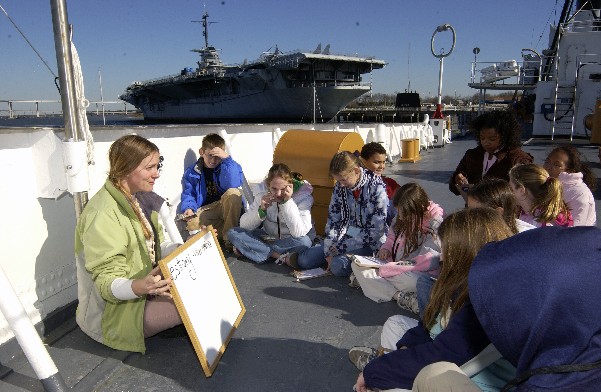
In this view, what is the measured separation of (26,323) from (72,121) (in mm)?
1468

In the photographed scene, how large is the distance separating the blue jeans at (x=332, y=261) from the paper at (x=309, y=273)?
0.09m

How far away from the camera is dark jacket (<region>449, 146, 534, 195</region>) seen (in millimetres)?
4266

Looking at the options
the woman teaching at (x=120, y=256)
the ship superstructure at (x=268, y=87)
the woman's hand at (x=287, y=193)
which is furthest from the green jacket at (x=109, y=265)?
the ship superstructure at (x=268, y=87)

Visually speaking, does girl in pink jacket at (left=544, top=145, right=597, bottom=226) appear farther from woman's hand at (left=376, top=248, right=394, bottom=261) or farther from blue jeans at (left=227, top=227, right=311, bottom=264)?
blue jeans at (left=227, top=227, right=311, bottom=264)

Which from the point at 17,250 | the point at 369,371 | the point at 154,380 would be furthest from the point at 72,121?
the point at 369,371

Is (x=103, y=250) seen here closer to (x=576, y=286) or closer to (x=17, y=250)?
(x=17, y=250)

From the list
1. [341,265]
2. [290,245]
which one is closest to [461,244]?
[341,265]

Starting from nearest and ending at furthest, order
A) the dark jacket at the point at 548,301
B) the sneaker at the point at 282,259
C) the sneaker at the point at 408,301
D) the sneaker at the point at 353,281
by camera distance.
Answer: the dark jacket at the point at 548,301
the sneaker at the point at 408,301
the sneaker at the point at 353,281
the sneaker at the point at 282,259

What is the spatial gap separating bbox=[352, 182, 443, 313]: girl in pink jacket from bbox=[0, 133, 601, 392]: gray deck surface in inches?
5.4

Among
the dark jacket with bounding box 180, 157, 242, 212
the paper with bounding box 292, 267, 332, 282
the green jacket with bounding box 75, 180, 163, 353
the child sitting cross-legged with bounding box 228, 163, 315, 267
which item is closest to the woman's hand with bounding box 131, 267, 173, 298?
the green jacket with bounding box 75, 180, 163, 353

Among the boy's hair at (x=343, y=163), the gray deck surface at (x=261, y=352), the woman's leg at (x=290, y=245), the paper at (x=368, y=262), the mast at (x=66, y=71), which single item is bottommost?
the gray deck surface at (x=261, y=352)

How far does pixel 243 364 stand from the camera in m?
2.71

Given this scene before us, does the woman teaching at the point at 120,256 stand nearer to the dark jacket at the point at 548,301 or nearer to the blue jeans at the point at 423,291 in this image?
the blue jeans at the point at 423,291

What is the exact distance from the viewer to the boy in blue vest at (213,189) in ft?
16.1
